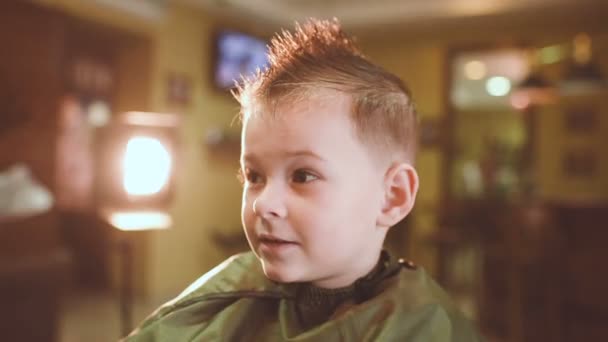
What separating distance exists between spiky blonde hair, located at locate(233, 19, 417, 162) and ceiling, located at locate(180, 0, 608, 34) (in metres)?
4.15

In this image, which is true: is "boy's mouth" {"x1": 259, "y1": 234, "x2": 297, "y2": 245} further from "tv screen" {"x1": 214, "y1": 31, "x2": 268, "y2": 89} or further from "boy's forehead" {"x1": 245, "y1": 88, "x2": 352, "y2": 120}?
"tv screen" {"x1": 214, "y1": 31, "x2": 268, "y2": 89}

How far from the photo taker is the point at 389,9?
16.6ft

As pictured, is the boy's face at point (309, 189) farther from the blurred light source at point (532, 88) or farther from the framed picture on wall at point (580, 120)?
the framed picture on wall at point (580, 120)

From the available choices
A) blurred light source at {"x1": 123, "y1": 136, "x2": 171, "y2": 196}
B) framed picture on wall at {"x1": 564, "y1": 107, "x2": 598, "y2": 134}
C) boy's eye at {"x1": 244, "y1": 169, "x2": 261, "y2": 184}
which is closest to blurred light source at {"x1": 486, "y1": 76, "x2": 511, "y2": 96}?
framed picture on wall at {"x1": 564, "y1": 107, "x2": 598, "y2": 134}

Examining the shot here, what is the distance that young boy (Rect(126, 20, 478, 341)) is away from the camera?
65 cm

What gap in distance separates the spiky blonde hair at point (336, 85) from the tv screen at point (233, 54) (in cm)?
426

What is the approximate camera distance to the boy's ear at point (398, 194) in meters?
0.72

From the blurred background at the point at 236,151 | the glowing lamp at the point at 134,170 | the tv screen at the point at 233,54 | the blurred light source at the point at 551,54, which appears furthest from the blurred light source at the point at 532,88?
the glowing lamp at the point at 134,170

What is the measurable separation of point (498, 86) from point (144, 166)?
631 centimetres

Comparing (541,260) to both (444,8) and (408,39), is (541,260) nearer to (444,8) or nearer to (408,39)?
(444,8)

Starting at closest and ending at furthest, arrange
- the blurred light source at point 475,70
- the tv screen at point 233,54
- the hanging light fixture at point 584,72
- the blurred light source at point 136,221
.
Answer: the blurred light source at point 136,221
the hanging light fixture at point 584,72
the tv screen at point 233,54
the blurred light source at point 475,70

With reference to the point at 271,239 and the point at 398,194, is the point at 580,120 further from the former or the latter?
the point at 271,239

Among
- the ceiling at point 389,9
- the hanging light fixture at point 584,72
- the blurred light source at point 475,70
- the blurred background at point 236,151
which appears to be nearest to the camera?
the blurred background at point 236,151

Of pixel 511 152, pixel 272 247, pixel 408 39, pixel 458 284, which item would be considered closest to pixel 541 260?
pixel 458 284
